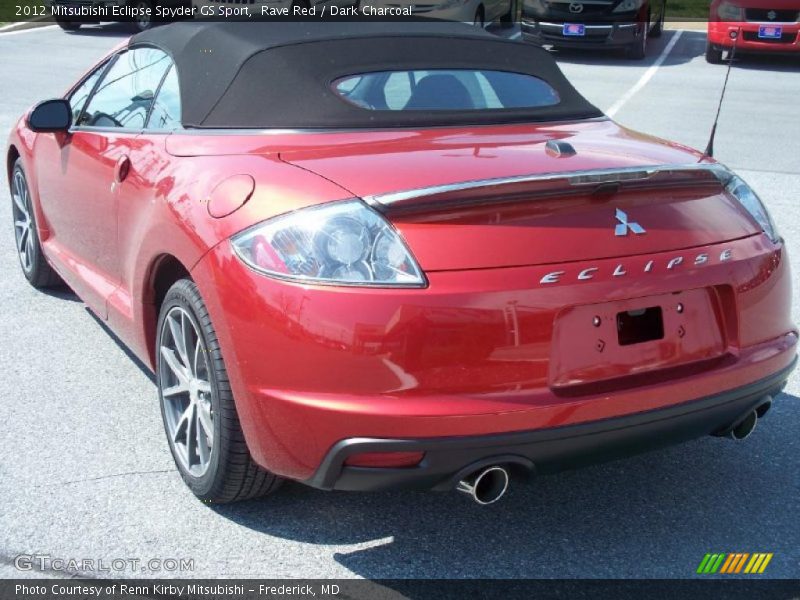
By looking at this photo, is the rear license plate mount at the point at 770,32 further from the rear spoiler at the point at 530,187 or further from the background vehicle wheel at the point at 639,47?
the rear spoiler at the point at 530,187

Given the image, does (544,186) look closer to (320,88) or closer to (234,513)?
(320,88)

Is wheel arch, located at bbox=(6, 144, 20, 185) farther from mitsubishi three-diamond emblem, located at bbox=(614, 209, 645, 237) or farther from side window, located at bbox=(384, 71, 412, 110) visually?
mitsubishi three-diamond emblem, located at bbox=(614, 209, 645, 237)

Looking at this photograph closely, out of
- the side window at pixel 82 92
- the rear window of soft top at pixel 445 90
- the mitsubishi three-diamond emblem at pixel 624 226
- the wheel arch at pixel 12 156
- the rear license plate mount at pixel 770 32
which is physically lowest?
the rear license plate mount at pixel 770 32

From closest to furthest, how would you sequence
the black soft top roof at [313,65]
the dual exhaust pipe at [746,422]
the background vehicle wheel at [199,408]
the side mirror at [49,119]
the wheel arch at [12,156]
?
the background vehicle wheel at [199,408] → the dual exhaust pipe at [746,422] → the black soft top roof at [313,65] → the side mirror at [49,119] → the wheel arch at [12,156]

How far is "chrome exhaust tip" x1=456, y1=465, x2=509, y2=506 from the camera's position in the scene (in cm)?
282

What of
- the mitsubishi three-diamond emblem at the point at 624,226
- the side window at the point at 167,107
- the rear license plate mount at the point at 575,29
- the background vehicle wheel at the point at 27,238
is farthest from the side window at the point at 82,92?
the rear license plate mount at the point at 575,29

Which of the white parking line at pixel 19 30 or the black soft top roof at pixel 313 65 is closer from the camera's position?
the black soft top roof at pixel 313 65

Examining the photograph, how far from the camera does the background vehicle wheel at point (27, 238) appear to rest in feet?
17.5


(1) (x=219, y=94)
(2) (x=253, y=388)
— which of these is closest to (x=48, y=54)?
(1) (x=219, y=94)

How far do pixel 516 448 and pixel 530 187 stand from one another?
0.70 m

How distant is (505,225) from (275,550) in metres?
1.20

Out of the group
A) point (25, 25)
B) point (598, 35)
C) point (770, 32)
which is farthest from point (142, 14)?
Result: point (770, 32)

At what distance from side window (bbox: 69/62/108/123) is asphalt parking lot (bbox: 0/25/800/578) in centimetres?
108

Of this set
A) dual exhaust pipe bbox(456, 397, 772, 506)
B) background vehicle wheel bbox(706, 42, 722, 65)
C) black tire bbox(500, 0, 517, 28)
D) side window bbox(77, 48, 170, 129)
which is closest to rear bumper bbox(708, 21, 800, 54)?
background vehicle wheel bbox(706, 42, 722, 65)
